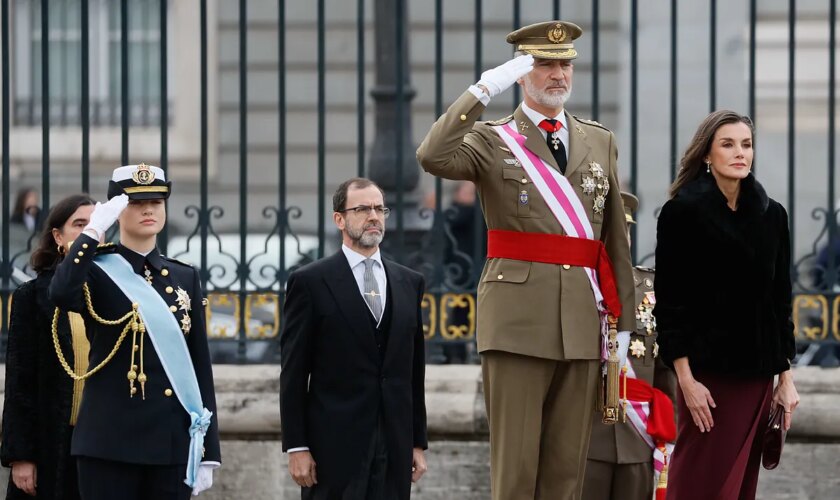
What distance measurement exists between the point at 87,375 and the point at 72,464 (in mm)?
811

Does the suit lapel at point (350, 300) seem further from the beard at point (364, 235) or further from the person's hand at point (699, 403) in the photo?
the person's hand at point (699, 403)

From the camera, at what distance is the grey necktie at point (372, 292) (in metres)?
6.70

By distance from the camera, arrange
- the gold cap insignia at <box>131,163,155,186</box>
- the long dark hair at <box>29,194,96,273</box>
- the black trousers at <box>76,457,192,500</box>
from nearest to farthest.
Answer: the black trousers at <box>76,457,192,500</box> < the gold cap insignia at <box>131,163,155,186</box> < the long dark hair at <box>29,194,96,273</box>

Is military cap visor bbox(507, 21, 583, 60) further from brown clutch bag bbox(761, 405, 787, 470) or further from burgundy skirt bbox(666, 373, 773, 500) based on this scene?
brown clutch bag bbox(761, 405, 787, 470)

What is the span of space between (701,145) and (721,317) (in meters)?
0.62

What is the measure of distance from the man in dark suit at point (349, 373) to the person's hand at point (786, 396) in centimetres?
131

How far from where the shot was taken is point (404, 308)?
6.70 m

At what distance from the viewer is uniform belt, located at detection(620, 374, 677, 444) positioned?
7.10 metres

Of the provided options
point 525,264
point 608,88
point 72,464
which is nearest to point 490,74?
point 525,264

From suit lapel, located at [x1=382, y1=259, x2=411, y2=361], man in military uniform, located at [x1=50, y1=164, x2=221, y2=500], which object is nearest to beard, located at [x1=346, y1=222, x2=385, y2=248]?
suit lapel, located at [x1=382, y1=259, x2=411, y2=361]

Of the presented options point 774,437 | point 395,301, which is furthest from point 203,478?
point 774,437

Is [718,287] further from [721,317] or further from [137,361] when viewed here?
[137,361]

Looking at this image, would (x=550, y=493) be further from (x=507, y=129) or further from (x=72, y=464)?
(x=72, y=464)

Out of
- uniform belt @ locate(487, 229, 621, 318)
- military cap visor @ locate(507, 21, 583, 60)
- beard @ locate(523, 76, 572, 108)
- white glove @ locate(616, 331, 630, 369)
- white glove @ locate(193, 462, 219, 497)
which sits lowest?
white glove @ locate(193, 462, 219, 497)
